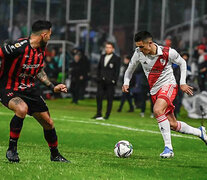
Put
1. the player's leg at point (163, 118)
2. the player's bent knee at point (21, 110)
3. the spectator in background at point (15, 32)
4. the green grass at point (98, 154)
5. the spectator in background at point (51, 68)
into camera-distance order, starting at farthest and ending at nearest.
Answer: the spectator in background at point (15, 32), the spectator in background at point (51, 68), the player's leg at point (163, 118), the player's bent knee at point (21, 110), the green grass at point (98, 154)

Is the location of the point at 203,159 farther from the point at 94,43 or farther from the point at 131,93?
the point at 94,43

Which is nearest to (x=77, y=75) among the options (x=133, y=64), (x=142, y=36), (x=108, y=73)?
(x=108, y=73)

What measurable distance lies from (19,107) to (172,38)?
68.3 ft

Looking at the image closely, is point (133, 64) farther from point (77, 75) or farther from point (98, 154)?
point (77, 75)

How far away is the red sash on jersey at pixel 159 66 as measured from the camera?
11117 millimetres

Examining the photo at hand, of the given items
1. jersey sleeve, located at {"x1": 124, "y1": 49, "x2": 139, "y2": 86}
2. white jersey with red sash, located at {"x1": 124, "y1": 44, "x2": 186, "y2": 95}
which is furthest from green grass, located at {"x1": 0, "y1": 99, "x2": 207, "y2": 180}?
jersey sleeve, located at {"x1": 124, "y1": 49, "x2": 139, "y2": 86}

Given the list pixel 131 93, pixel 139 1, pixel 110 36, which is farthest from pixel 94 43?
pixel 131 93

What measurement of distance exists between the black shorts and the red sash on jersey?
2.54m

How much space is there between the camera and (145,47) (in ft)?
35.9

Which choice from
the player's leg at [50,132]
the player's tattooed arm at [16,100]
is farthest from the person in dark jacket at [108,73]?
the player's tattooed arm at [16,100]

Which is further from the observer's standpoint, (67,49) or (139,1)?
(67,49)

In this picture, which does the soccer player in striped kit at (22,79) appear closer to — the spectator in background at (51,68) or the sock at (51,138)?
the sock at (51,138)

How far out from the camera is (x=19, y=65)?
363 inches

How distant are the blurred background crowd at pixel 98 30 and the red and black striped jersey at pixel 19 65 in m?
15.1
